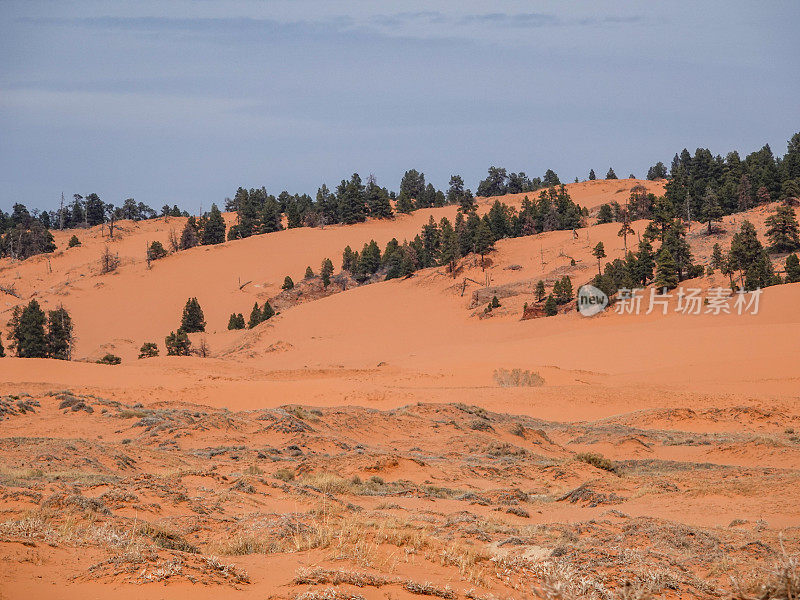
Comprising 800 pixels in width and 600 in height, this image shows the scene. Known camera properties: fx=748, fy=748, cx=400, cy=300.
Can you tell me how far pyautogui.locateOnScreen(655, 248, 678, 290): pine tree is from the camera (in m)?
47.2

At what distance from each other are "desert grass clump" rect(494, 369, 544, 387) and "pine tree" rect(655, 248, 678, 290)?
18.0 m

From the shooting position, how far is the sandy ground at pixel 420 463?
275 inches

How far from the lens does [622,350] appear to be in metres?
37.8

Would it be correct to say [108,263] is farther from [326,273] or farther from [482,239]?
[482,239]

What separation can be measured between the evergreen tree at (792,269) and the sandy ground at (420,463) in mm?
3900

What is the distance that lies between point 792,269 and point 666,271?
7682mm

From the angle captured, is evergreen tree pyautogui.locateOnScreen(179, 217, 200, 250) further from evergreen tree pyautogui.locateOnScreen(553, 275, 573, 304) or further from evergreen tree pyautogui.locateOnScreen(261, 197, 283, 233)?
evergreen tree pyautogui.locateOnScreen(553, 275, 573, 304)

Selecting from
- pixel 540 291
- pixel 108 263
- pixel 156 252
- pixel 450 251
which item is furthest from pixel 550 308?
pixel 108 263

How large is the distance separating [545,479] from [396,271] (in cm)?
5461

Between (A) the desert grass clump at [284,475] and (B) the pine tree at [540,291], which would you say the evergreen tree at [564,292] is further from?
(A) the desert grass clump at [284,475]

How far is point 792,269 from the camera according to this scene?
46.7 m

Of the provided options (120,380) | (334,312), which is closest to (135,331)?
(334,312)

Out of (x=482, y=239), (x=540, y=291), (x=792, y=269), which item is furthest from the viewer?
(x=482, y=239)

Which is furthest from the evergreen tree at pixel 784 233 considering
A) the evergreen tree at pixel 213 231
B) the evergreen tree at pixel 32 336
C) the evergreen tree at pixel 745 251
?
the evergreen tree at pixel 213 231
